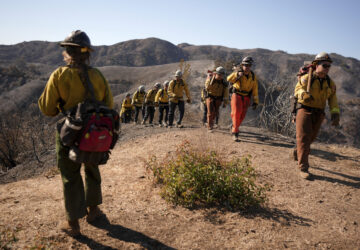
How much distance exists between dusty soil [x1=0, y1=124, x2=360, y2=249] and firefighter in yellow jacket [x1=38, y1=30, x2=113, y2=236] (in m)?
0.39

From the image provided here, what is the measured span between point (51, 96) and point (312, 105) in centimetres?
404

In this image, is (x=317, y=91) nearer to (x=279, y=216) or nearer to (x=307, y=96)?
(x=307, y=96)

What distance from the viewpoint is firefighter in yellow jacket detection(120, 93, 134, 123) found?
14508 millimetres

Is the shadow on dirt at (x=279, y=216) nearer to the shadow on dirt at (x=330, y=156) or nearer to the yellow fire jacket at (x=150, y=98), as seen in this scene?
the shadow on dirt at (x=330, y=156)

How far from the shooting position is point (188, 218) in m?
3.13

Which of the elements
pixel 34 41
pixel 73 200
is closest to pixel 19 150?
pixel 73 200

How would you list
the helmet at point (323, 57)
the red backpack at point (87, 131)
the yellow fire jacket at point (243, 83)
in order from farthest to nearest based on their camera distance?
the yellow fire jacket at point (243, 83) → the helmet at point (323, 57) → the red backpack at point (87, 131)

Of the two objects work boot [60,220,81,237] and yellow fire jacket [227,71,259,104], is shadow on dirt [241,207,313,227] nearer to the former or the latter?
work boot [60,220,81,237]

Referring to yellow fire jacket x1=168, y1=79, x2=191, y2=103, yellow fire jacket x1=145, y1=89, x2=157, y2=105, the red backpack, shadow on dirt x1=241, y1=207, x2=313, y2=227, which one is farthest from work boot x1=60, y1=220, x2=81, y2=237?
yellow fire jacket x1=145, y1=89, x2=157, y2=105

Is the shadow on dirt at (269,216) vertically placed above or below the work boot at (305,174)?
below

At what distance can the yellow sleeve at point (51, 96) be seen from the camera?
2.31m

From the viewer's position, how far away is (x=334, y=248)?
8.75 ft

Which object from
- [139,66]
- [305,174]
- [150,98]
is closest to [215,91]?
[305,174]

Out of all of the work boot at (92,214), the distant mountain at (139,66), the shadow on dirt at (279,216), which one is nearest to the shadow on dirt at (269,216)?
the shadow on dirt at (279,216)
